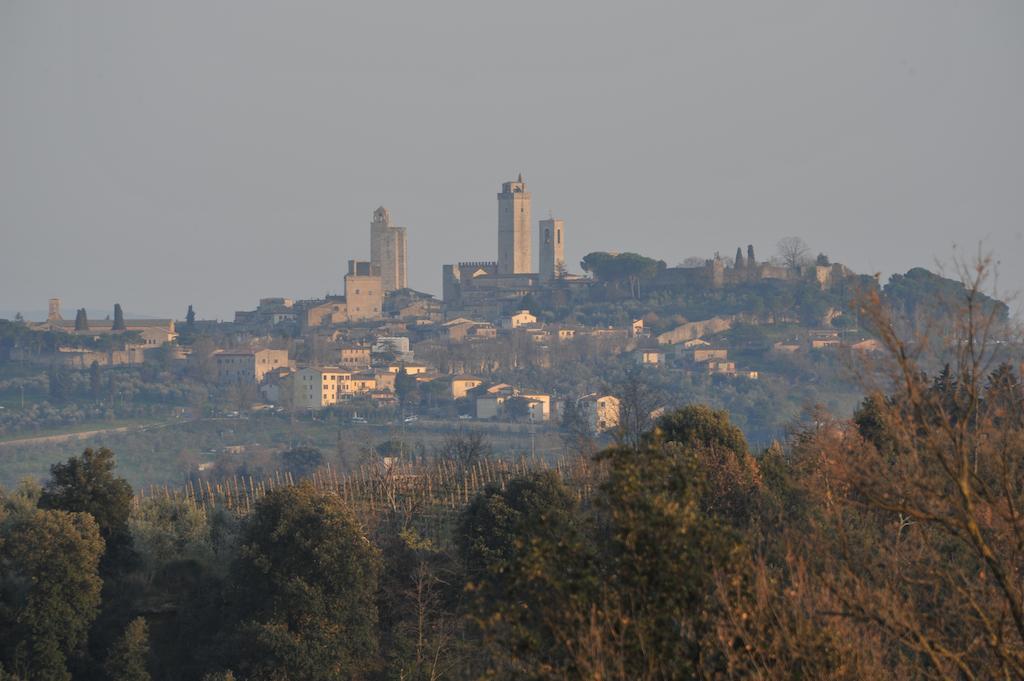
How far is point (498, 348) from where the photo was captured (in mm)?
80500

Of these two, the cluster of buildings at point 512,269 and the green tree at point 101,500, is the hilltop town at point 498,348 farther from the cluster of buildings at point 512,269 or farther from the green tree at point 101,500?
the green tree at point 101,500

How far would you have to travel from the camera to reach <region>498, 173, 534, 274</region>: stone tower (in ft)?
349

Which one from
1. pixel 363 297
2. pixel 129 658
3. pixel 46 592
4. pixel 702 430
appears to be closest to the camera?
pixel 129 658

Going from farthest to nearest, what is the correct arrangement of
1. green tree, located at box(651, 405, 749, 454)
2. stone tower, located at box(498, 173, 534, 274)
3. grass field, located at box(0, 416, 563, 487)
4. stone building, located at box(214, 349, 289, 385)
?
stone tower, located at box(498, 173, 534, 274) → stone building, located at box(214, 349, 289, 385) → grass field, located at box(0, 416, 563, 487) → green tree, located at box(651, 405, 749, 454)

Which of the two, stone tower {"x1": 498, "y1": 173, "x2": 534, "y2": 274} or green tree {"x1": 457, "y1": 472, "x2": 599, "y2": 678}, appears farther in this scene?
stone tower {"x1": 498, "y1": 173, "x2": 534, "y2": 274}

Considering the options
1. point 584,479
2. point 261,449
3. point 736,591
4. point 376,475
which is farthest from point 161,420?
point 736,591

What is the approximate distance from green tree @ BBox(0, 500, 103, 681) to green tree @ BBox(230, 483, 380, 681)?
5.16 feet

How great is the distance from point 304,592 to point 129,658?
1.79m

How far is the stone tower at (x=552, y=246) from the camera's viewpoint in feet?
348

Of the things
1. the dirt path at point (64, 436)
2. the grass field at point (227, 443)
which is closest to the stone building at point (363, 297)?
the grass field at point (227, 443)

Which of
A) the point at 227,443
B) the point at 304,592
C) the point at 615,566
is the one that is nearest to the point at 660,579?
the point at 615,566

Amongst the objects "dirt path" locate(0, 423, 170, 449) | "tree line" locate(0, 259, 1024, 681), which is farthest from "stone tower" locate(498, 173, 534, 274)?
"tree line" locate(0, 259, 1024, 681)

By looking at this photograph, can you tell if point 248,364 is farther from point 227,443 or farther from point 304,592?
point 304,592

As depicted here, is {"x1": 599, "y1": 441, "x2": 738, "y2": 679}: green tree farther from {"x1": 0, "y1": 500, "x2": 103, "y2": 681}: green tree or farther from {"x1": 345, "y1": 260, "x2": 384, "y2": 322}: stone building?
{"x1": 345, "y1": 260, "x2": 384, "y2": 322}: stone building
